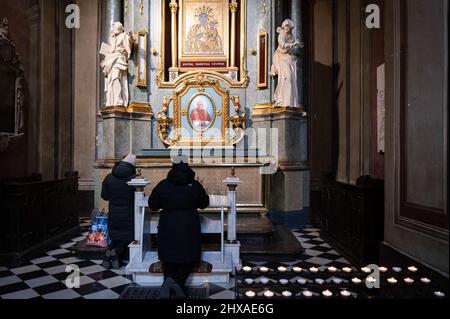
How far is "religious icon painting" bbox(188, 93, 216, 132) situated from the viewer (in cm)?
720

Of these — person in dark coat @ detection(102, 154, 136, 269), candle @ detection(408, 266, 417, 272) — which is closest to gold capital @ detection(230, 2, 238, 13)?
person in dark coat @ detection(102, 154, 136, 269)

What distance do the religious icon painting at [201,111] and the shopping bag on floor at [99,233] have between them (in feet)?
10.5

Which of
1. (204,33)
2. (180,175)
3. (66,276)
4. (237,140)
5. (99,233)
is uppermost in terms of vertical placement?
→ (204,33)

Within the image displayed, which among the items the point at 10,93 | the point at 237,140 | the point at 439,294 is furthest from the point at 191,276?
the point at 10,93

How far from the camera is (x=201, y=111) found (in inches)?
283

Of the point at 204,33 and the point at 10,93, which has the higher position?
the point at 204,33

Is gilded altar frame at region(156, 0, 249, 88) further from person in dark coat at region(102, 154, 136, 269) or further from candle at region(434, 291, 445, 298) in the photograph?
candle at region(434, 291, 445, 298)

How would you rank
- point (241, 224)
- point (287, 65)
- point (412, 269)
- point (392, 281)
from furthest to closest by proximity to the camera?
point (287, 65) < point (241, 224) < point (412, 269) < point (392, 281)

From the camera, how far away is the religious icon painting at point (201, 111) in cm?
720

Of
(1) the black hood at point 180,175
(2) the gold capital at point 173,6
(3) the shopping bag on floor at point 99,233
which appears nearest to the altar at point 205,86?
(2) the gold capital at point 173,6

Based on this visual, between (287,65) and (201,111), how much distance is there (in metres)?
2.09

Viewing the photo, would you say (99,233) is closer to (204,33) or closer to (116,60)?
(116,60)

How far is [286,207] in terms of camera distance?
6.52 m

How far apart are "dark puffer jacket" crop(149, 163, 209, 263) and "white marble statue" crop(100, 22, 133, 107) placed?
4303 mm
